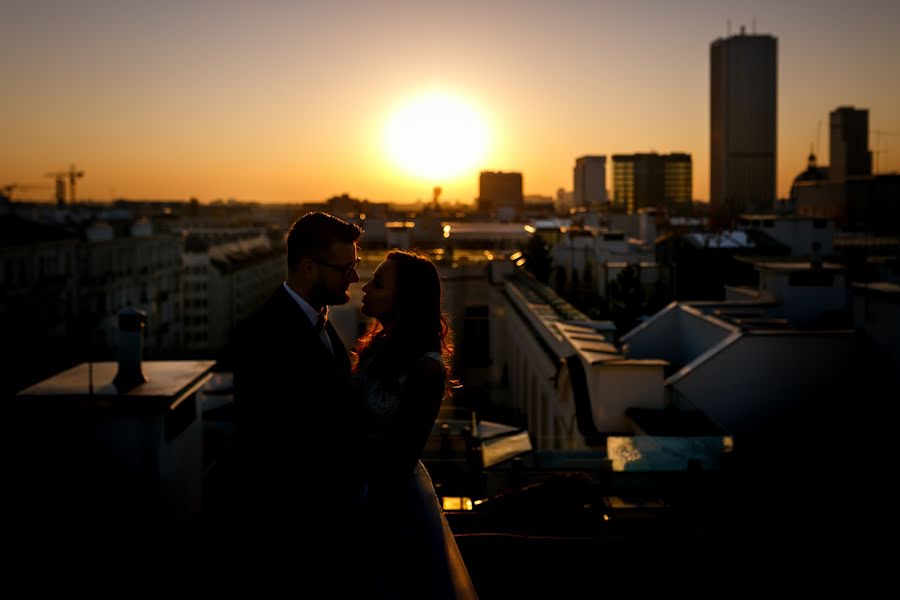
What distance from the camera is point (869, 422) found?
900 centimetres

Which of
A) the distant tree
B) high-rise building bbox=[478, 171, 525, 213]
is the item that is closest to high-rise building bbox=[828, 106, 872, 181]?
high-rise building bbox=[478, 171, 525, 213]

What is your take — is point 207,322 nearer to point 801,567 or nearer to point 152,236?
point 152,236

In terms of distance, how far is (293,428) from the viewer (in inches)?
95.5

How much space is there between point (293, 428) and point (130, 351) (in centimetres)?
325

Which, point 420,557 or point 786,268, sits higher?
point 786,268

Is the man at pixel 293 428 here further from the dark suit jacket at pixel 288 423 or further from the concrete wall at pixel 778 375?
the concrete wall at pixel 778 375

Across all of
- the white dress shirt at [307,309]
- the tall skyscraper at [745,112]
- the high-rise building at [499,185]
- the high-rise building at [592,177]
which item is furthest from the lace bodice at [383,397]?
the tall skyscraper at [745,112]

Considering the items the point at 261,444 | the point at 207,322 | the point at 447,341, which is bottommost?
the point at 207,322

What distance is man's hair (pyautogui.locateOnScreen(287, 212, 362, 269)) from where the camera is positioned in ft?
8.80

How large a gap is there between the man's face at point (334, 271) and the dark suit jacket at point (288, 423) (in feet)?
0.51

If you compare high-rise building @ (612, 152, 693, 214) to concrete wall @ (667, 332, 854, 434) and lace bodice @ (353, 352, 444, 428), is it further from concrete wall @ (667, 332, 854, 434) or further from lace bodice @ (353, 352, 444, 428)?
lace bodice @ (353, 352, 444, 428)

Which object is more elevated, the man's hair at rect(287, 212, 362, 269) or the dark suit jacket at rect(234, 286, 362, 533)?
the man's hair at rect(287, 212, 362, 269)

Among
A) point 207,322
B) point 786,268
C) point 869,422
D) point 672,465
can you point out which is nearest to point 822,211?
point 207,322

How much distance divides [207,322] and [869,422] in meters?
47.0
